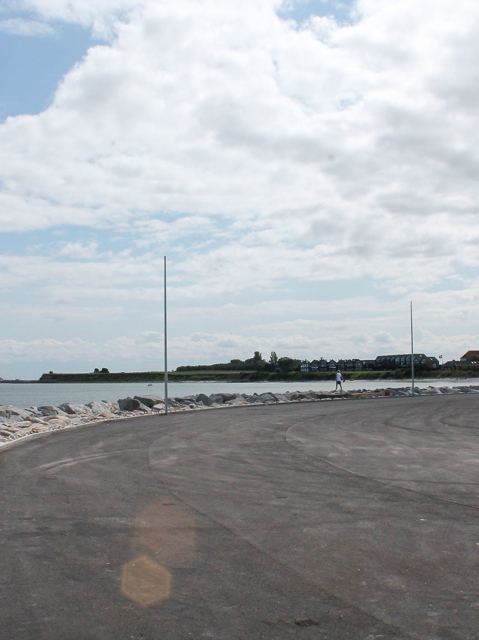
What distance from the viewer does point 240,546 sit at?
5.90 meters

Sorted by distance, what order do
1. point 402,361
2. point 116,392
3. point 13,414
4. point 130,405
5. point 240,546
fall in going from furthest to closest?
point 402,361 → point 116,392 → point 130,405 → point 13,414 → point 240,546

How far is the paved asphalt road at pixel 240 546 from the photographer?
412 cm

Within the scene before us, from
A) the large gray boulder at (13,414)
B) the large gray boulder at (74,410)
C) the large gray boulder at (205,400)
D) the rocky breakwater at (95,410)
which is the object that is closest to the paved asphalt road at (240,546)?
the rocky breakwater at (95,410)

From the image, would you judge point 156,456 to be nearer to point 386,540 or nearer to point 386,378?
point 386,540

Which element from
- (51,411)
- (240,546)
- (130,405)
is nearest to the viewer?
(240,546)

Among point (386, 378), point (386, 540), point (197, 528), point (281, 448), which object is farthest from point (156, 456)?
point (386, 378)

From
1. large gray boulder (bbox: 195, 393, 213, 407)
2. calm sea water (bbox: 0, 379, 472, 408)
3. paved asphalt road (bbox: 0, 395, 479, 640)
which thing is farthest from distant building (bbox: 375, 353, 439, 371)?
paved asphalt road (bbox: 0, 395, 479, 640)

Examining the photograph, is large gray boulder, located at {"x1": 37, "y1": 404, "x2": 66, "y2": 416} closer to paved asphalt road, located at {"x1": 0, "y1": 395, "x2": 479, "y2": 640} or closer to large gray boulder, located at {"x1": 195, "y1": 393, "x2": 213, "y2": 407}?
large gray boulder, located at {"x1": 195, "y1": 393, "x2": 213, "y2": 407}

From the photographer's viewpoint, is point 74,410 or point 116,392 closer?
point 74,410

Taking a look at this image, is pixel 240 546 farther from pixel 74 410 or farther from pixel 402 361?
pixel 402 361

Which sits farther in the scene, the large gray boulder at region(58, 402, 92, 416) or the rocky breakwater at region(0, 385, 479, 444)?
the large gray boulder at region(58, 402, 92, 416)

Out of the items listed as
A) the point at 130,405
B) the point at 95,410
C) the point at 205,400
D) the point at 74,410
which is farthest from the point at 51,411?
the point at 205,400

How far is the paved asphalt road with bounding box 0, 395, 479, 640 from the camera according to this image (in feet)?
13.5

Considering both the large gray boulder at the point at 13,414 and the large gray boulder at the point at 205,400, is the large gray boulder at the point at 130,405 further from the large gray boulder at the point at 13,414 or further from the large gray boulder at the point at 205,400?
the large gray boulder at the point at 205,400
